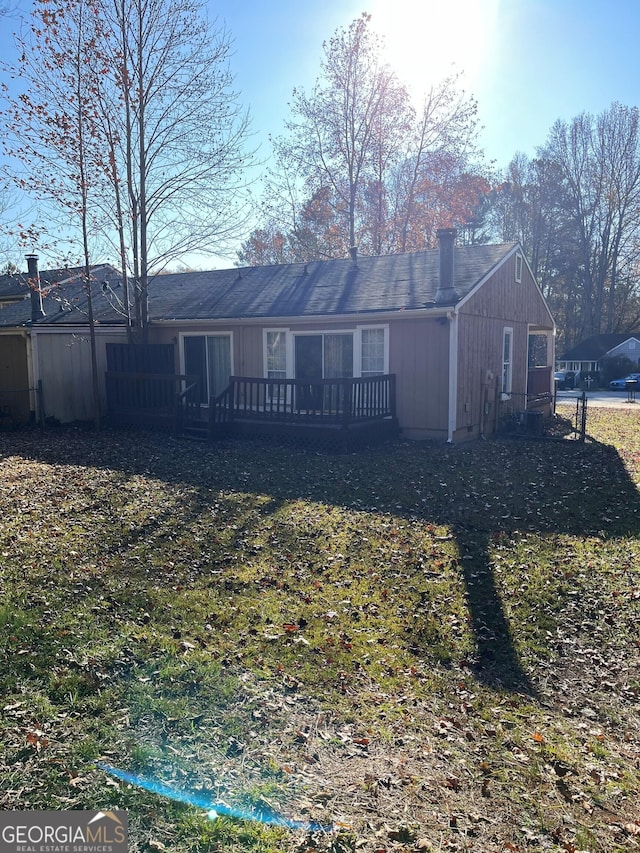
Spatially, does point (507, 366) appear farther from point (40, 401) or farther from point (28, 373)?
point (28, 373)

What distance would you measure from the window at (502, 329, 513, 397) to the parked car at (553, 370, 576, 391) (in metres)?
26.4

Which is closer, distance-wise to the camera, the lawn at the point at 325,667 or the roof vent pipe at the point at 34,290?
the lawn at the point at 325,667

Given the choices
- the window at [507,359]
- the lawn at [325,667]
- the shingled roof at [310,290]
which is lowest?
the lawn at [325,667]

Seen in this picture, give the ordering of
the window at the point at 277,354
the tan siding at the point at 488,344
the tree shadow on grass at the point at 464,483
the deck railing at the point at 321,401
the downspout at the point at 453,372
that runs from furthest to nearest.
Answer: the window at the point at 277,354 → the tan siding at the point at 488,344 → the downspout at the point at 453,372 → the deck railing at the point at 321,401 → the tree shadow on grass at the point at 464,483

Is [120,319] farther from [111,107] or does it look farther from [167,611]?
[167,611]

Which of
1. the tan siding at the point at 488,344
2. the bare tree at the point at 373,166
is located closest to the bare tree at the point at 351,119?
the bare tree at the point at 373,166

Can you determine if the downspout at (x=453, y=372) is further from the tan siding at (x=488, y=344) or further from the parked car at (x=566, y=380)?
the parked car at (x=566, y=380)

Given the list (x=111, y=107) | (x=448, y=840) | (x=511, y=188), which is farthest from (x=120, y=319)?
(x=511, y=188)

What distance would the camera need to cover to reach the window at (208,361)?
1609cm

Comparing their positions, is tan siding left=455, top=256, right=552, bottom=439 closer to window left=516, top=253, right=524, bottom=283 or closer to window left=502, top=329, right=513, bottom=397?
window left=516, top=253, right=524, bottom=283

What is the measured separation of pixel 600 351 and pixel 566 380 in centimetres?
415

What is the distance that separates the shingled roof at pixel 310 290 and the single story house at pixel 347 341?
57mm

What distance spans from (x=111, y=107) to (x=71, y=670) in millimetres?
15078

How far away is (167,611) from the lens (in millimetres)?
5234
